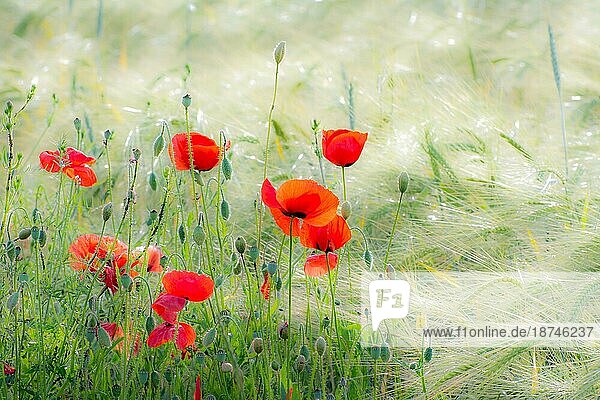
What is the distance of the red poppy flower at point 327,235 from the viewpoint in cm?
55

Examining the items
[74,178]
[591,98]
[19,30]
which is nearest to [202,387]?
[74,178]

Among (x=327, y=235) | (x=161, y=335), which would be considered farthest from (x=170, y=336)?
(x=327, y=235)

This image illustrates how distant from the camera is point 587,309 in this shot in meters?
0.62

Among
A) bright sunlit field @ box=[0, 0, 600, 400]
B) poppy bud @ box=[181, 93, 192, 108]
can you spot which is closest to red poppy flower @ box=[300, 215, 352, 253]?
bright sunlit field @ box=[0, 0, 600, 400]

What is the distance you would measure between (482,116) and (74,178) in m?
0.39

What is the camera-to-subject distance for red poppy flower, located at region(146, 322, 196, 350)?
545 millimetres

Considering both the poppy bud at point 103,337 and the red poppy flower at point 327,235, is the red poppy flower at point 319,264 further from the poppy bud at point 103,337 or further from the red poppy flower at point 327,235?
the poppy bud at point 103,337

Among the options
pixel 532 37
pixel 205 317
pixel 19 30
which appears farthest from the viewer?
pixel 19 30

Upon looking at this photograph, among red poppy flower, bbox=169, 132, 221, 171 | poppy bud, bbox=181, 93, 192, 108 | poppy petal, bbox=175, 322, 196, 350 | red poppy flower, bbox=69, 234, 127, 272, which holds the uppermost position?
poppy bud, bbox=181, 93, 192, 108

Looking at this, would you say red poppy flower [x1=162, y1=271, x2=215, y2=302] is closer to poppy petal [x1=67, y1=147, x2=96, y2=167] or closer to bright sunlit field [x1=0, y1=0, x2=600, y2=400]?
bright sunlit field [x1=0, y1=0, x2=600, y2=400]

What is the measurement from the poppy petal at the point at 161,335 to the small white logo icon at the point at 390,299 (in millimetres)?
141

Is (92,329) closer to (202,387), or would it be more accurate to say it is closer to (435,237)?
(202,387)

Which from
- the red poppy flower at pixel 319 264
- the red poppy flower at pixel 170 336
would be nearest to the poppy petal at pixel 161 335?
the red poppy flower at pixel 170 336

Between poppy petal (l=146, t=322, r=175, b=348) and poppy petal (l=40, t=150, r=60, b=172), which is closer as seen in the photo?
poppy petal (l=146, t=322, r=175, b=348)
